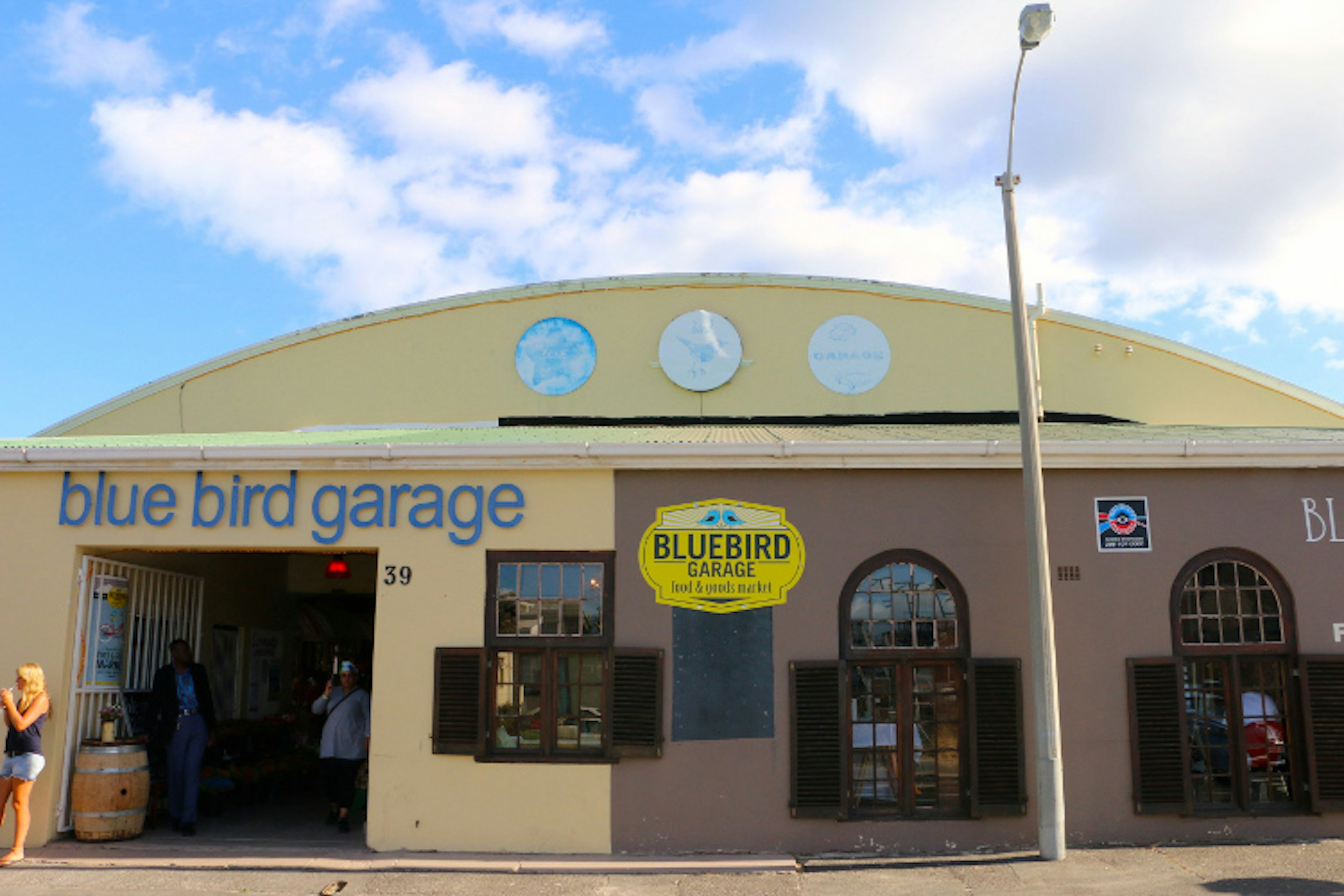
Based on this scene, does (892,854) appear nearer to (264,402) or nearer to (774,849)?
(774,849)

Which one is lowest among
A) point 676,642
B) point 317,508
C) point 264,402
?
point 676,642

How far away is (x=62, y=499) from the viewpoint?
9.08m

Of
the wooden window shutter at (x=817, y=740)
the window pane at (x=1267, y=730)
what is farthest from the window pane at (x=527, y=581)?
the window pane at (x=1267, y=730)

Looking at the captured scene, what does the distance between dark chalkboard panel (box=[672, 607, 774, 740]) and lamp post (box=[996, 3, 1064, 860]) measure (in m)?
2.12

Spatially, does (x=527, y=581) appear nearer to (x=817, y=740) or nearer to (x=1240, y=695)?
(x=817, y=740)

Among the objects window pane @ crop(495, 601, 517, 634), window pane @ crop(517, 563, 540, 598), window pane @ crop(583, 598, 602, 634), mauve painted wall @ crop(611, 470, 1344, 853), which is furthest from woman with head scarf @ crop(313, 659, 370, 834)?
mauve painted wall @ crop(611, 470, 1344, 853)

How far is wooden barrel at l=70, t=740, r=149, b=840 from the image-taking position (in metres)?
8.62

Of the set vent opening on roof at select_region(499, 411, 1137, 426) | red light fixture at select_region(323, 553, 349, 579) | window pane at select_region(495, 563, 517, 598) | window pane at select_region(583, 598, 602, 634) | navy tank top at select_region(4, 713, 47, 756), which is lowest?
navy tank top at select_region(4, 713, 47, 756)

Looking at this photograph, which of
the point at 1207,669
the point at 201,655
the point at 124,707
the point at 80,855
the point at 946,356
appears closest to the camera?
the point at 80,855

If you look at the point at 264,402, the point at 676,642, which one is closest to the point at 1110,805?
the point at 676,642

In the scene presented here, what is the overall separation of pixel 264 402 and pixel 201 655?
3.81m

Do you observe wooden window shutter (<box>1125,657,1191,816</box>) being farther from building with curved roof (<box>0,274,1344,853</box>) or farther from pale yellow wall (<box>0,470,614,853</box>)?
pale yellow wall (<box>0,470,614,853</box>)

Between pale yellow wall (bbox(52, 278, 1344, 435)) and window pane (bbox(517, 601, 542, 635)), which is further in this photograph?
pale yellow wall (bbox(52, 278, 1344, 435))

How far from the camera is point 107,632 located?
372 inches
